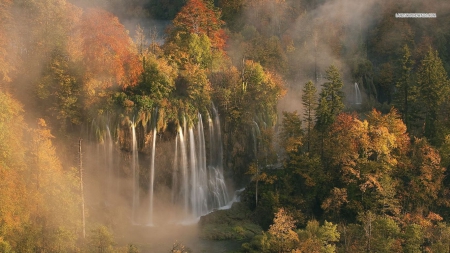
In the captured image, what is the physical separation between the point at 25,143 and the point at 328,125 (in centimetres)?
2583

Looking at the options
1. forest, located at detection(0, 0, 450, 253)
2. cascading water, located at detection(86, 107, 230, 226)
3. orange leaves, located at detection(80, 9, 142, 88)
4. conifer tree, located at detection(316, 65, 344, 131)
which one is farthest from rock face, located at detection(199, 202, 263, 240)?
orange leaves, located at detection(80, 9, 142, 88)

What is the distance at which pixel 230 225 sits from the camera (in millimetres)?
41906

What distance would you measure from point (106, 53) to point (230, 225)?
18.9 m

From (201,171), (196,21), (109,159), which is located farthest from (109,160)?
(196,21)

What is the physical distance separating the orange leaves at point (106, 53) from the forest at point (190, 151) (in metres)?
0.13

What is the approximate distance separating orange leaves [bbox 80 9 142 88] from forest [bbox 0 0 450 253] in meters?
0.13

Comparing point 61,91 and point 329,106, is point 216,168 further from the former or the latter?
point 61,91

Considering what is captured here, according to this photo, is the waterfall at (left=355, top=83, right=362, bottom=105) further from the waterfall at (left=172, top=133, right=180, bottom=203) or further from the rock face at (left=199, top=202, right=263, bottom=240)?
the waterfall at (left=172, top=133, right=180, bottom=203)

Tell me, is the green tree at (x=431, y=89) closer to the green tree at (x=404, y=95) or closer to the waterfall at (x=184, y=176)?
the green tree at (x=404, y=95)

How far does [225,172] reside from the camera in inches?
1881

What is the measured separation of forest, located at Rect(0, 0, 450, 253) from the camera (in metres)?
34.7

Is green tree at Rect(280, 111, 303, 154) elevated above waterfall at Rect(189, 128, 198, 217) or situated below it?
above

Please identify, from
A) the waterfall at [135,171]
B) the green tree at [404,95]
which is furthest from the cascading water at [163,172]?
the green tree at [404,95]

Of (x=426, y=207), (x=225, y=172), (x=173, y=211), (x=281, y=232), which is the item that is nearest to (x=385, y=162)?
(x=426, y=207)
